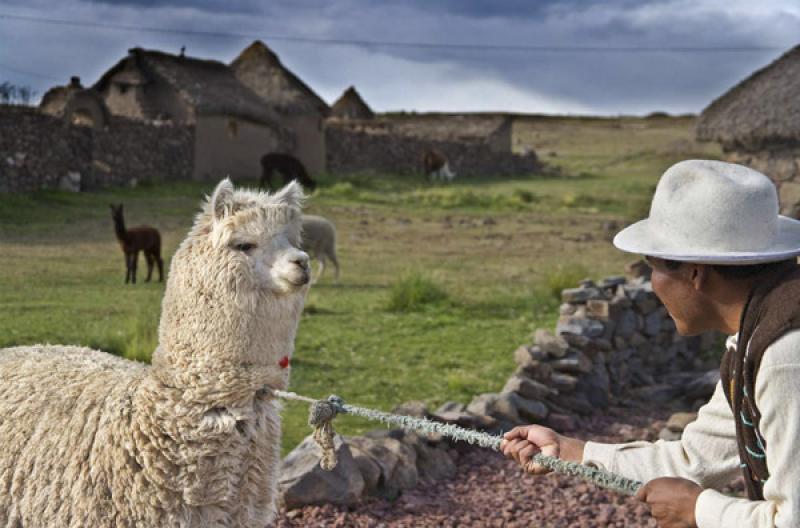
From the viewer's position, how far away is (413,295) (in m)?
12.3

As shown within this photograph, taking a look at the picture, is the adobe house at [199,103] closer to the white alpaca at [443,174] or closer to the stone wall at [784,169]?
the white alpaca at [443,174]

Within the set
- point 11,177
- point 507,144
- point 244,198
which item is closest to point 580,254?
point 11,177

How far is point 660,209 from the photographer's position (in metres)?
2.71

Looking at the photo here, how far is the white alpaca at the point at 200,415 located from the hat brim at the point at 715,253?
115cm

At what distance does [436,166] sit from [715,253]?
37081 millimetres

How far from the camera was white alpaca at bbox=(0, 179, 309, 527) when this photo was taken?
3.54m

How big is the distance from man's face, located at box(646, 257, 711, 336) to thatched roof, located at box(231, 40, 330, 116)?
33.9m

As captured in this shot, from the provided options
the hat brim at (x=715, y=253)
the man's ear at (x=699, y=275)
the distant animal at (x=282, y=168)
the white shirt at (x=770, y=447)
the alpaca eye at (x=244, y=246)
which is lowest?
the distant animal at (x=282, y=168)

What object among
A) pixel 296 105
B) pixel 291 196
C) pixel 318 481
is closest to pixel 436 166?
pixel 296 105

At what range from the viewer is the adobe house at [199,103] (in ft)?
96.1

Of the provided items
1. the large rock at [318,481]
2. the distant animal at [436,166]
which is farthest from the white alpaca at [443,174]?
the large rock at [318,481]

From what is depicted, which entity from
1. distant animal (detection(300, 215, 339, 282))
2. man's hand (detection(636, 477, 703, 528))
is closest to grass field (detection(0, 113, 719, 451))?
distant animal (detection(300, 215, 339, 282))

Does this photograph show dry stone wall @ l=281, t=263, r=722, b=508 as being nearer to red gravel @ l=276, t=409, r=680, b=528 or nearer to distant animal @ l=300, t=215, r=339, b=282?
red gravel @ l=276, t=409, r=680, b=528

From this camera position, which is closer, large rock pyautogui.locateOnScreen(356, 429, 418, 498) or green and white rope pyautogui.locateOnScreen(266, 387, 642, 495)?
green and white rope pyautogui.locateOnScreen(266, 387, 642, 495)
